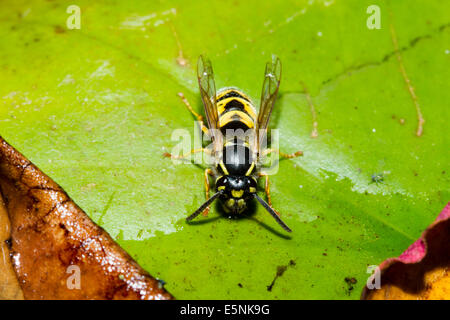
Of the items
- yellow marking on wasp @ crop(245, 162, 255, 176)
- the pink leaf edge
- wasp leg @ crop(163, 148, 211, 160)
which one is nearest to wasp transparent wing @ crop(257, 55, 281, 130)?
yellow marking on wasp @ crop(245, 162, 255, 176)

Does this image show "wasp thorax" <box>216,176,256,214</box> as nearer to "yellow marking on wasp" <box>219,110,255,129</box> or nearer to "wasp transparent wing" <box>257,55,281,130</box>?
"wasp transparent wing" <box>257,55,281,130</box>

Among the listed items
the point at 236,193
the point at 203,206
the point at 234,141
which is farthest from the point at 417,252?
the point at 234,141

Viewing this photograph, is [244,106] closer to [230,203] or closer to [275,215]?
[230,203]

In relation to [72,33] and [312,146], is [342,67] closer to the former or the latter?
[312,146]

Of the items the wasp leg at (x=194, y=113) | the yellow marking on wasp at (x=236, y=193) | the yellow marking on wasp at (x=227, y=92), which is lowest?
the yellow marking on wasp at (x=236, y=193)

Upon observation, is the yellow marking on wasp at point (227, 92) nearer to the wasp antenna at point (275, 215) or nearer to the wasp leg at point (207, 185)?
the wasp leg at point (207, 185)

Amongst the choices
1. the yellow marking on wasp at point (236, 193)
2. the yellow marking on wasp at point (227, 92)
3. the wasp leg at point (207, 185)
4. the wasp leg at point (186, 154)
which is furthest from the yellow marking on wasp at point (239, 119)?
the yellow marking on wasp at point (236, 193)

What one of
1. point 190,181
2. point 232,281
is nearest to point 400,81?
point 190,181

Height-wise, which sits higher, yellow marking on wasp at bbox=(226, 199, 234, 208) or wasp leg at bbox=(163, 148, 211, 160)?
wasp leg at bbox=(163, 148, 211, 160)
